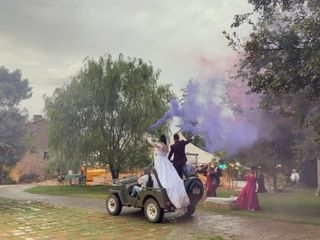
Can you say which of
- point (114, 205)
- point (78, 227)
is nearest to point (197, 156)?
point (114, 205)

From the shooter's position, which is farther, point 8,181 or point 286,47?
point 8,181

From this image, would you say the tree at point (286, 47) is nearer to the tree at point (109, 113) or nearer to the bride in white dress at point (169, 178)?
the bride in white dress at point (169, 178)

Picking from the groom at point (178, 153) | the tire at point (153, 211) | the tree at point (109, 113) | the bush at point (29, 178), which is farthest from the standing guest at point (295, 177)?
the bush at point (29, 178)

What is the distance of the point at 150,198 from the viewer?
11.8 meters

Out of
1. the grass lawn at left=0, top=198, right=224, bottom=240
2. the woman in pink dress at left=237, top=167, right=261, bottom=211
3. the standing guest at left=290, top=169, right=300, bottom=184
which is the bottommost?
the grass lawn at left=0, top=198, right=224, bottom=240

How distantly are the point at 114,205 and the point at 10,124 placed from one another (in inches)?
1200

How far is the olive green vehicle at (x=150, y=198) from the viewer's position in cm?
1142

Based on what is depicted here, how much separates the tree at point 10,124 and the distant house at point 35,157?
341 centimetres

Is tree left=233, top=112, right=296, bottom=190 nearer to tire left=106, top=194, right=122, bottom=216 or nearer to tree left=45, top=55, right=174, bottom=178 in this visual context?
tree left=45, top=55, right=174, bottom=178

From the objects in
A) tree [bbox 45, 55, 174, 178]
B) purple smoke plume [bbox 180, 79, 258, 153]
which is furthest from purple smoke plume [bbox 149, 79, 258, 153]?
tree [bbox 45, 55, 174, 178]

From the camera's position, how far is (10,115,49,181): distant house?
4863cm

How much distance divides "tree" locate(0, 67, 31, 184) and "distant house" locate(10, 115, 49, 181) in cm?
341

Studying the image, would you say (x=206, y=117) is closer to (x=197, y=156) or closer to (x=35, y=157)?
(x=197, y=156)

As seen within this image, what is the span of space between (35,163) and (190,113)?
146 feet
